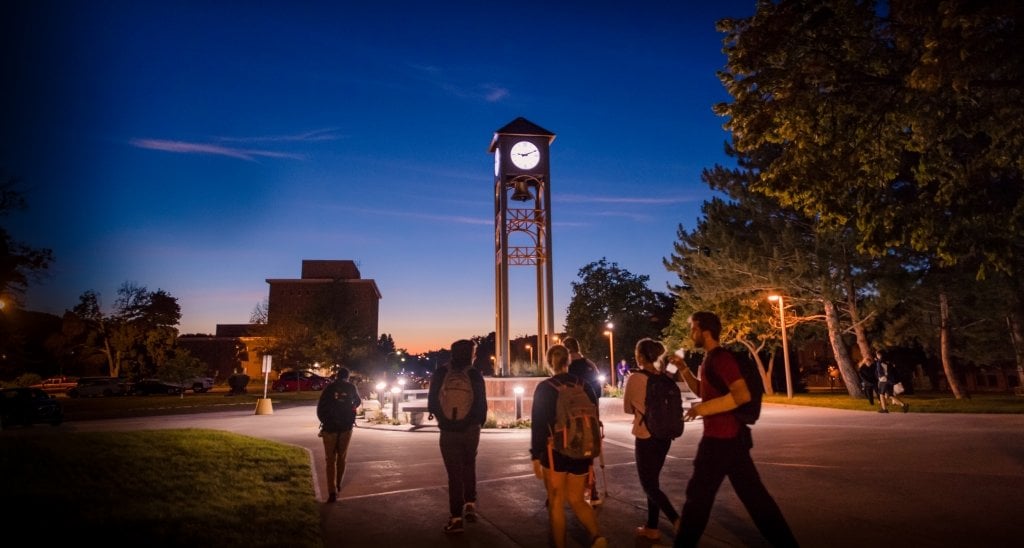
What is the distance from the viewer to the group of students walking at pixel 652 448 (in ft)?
13.1

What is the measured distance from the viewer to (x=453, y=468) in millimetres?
5602

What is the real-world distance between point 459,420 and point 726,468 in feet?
8.52

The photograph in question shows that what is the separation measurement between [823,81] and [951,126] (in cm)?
257

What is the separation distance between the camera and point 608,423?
627 inches

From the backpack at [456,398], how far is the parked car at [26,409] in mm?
20370

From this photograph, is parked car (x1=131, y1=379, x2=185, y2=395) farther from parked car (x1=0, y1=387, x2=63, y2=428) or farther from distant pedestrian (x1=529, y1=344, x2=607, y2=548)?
distant pedestrian (x1=529, y1=344, x2=607, y2=548)

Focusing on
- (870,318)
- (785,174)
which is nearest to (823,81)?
(785,174)

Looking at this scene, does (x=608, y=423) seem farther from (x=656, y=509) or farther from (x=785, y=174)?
(x=656, y=509)

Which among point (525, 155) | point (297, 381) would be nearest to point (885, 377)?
point (525, 155)

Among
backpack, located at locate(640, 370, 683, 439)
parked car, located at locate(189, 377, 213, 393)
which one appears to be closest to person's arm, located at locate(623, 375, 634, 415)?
backpack, located at locate(640, 370, 683, 439)

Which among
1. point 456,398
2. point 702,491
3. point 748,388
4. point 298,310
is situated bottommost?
point 702,491

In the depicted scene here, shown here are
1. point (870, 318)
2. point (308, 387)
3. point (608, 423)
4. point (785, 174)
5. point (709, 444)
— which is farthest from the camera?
point (308, 387)

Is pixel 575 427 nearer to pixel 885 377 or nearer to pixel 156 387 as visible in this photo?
pixel 885 377

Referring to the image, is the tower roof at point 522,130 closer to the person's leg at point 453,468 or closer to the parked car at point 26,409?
the person's leg at point 453,468
